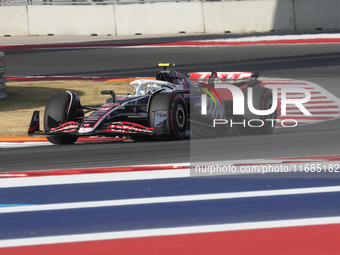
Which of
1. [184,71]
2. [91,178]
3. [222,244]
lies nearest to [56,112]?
[91,178]

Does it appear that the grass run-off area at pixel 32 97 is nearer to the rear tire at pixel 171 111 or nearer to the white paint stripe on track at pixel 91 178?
the rear tire at pixel 171 111

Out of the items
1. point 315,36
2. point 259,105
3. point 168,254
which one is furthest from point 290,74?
point 168,254

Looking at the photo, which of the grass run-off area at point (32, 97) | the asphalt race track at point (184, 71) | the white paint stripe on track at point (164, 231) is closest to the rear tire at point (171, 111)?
the asphalt race track at point (184, 71)

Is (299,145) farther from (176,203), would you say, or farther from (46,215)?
(46,215)

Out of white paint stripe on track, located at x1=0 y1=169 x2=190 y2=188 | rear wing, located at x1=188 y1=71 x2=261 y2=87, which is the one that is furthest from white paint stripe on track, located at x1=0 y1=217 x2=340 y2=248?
rear wing, located at x1=188 y1=71 x2=261 y2=87

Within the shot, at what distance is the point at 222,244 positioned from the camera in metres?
5.19

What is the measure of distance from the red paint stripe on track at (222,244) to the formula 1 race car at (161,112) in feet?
13.7

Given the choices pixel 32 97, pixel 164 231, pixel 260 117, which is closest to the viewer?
pixel 164 231

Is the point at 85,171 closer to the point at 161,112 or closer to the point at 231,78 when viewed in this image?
the point at 161,112

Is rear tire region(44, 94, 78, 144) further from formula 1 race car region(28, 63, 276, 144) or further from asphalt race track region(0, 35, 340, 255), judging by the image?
asphalt race track region(0, 35, 340, 255)

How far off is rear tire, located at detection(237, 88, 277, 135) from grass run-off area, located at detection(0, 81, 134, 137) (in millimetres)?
3280

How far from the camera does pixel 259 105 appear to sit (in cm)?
1040

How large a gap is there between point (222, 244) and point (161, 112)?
4.42 metres

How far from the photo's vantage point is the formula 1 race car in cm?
948
